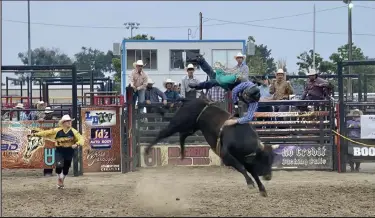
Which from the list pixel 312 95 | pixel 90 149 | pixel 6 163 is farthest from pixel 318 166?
pixel 6 163

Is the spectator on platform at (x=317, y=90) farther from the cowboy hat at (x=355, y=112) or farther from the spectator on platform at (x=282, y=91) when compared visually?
the cowboy hat at (x=355, y=112)

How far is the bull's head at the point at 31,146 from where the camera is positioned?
13.0 meters

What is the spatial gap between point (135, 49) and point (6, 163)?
10.7 meters

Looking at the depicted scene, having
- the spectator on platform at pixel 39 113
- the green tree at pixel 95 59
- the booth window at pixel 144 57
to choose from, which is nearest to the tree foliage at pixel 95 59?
the green tree at pixel 95 59

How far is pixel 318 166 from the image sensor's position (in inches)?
527

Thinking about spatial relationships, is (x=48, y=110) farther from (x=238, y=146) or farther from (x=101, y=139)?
(x=238, y=146)

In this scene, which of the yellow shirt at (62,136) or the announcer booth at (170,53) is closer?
the yellow shirt at (62,136)

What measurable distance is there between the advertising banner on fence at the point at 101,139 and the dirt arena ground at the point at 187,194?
268mm

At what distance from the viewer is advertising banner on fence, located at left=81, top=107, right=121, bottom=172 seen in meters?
13.0

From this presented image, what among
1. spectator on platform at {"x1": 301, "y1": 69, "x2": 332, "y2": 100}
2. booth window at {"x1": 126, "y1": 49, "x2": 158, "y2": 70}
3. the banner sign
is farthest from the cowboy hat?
booth window at {"x1": 126, "y1": 49, "x2": 158, "y2": 70}

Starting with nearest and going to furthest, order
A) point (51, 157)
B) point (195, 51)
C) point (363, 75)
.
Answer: point (51, 157) → point (363, 75) → point (195, 51)

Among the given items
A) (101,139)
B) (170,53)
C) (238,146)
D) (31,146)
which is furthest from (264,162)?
(170,53)

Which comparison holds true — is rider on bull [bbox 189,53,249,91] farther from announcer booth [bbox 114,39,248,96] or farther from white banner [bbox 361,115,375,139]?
announcer booth [bbox 114,39,248,96]

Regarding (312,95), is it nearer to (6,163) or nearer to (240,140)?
(240,140)
